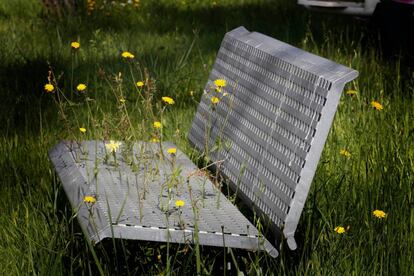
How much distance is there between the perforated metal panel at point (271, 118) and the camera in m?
2.60

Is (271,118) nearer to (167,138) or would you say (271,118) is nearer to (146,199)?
(146,199)

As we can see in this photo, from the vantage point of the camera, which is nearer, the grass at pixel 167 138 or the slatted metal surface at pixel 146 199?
the slatted metal surface at pixel 146 199

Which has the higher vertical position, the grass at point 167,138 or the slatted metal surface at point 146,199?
the slatted metal surface at point 146,199

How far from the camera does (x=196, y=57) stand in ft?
20.4

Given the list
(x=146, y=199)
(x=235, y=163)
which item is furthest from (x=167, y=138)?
(x=146, y=199)

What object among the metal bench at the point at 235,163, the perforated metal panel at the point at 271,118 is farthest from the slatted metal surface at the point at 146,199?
the perforated metal panel at the point at 271,118

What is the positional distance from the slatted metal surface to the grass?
7cm

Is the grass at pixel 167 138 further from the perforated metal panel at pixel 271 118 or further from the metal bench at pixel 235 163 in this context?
the perforated metal panel at pixel 271 118

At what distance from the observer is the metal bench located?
2590mm

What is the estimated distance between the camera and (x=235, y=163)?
10.5 feet

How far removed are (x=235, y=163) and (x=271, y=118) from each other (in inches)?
12.5

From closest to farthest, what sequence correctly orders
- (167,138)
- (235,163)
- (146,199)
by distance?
(146,199) < (235,163) < (167,138)

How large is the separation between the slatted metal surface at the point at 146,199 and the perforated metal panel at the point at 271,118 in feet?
0.35

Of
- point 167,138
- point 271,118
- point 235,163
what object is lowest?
point 167,138
